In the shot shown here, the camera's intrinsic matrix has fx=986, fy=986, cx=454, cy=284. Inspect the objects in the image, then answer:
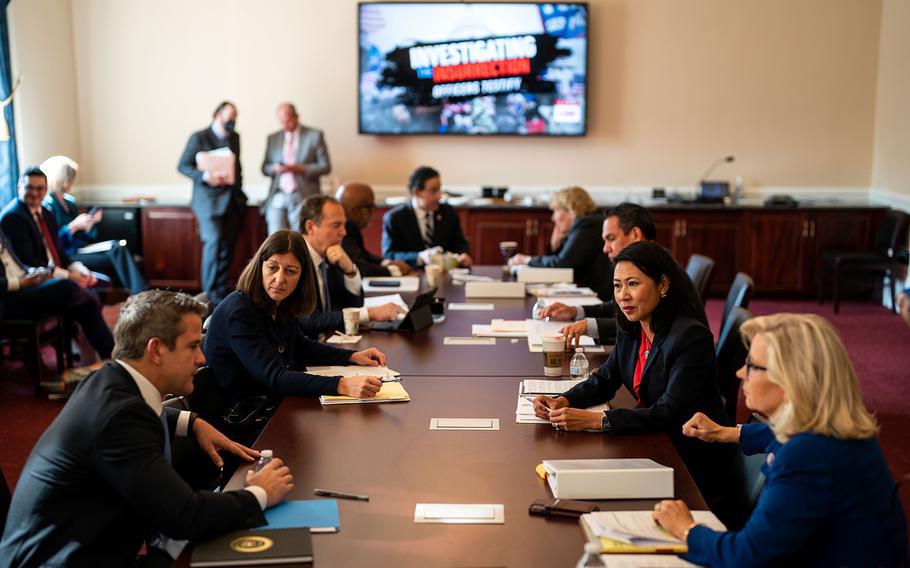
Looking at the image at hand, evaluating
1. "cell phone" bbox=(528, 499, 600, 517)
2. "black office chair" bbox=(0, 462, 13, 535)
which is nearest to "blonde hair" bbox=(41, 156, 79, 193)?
"black office chair" bbox=(0, 462, 13, 535)

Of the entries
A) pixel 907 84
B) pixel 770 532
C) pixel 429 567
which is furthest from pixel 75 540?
pixel 907 84

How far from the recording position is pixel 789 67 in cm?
945

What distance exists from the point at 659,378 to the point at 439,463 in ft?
2.98

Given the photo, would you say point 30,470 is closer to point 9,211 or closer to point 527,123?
point 9,211

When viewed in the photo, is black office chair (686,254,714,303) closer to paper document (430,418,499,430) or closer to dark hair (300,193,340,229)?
dark hair (300,193,340,229)

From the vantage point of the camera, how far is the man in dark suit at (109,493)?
230 cm

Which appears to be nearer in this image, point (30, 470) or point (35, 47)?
point (30, 470)

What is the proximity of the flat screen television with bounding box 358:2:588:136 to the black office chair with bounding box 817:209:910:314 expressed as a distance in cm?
261

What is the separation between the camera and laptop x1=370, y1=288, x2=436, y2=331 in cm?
455

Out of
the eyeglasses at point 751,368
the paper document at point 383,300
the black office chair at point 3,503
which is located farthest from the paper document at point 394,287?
the eyeglasses at point 751,368

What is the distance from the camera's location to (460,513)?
7.88 feet

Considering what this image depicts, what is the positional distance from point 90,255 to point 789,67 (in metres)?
6.58

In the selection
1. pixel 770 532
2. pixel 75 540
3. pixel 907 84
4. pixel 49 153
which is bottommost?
pixel 75 540

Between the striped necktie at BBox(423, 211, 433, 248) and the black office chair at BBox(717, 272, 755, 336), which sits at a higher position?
the striped necktie at BBox(423, 211, 433, 248)
